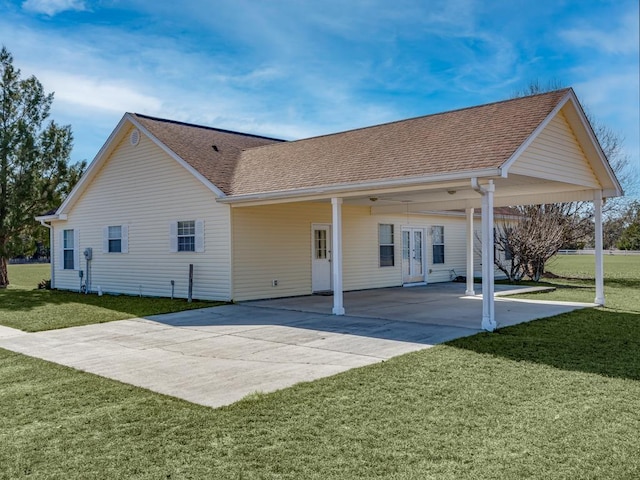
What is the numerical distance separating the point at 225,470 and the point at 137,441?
98 cm

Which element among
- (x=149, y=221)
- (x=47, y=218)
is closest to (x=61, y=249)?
(x=47, y=218)

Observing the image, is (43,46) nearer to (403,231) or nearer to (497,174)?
(497,174)

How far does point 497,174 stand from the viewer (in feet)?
28.0

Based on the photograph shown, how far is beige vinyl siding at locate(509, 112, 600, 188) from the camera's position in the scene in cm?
984

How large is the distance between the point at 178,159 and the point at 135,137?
104 inches

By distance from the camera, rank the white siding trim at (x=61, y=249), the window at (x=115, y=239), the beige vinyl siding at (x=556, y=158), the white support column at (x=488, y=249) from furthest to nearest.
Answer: the white siding trim at (x=61, y=249) < the window at (x=115, y=239) < the beige vinyl siding at (x=556, y=158) < the white support column at (x=488, y=249)

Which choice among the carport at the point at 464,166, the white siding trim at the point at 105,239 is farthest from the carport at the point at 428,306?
the white siding trim at the point at 105,239

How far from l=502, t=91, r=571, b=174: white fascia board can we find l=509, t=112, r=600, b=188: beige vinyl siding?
284 millimetres

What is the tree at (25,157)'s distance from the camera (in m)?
20.1

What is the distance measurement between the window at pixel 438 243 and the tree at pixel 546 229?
2410 millimetres

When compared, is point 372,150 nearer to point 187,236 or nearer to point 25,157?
point 187,236

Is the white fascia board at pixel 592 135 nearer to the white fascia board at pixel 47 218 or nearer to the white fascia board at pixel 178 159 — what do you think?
the white fascia board at pixel 178 159

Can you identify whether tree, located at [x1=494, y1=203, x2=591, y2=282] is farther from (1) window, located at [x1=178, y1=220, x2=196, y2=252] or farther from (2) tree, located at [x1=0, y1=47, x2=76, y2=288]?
(2) tree, located at [x1=0, y1=47, x2=76, y2=288]

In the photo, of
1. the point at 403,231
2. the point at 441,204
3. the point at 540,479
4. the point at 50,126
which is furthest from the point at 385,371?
the point at 50,126
